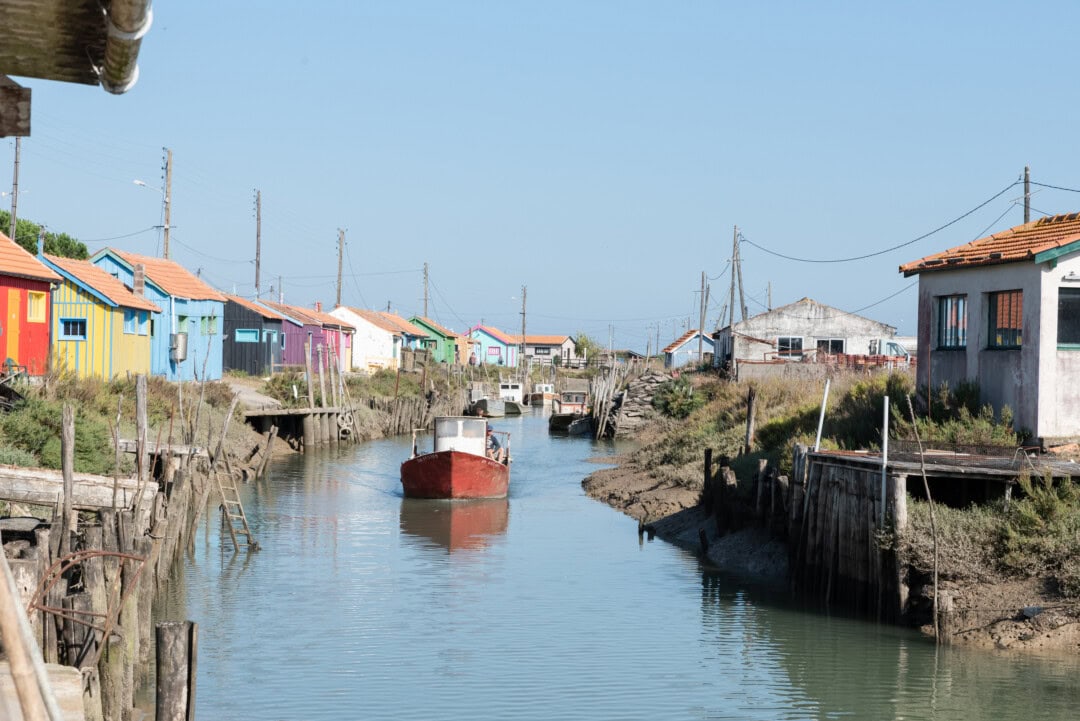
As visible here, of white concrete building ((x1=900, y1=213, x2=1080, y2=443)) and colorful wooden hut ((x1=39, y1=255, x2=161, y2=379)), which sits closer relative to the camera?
white concrete building ((x1=900, y1=213, x2=1080, y2=443))

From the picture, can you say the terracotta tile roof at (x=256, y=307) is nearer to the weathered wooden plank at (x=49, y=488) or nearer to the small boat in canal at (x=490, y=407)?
the small boat in canal at (x=490, y=407)

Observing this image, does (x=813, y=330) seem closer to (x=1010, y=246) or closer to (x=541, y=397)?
(x=541, y=397)

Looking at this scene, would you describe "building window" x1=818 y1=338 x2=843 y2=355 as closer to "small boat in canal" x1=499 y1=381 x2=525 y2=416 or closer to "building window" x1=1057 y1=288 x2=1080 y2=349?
A: "small boat in canal" x1=499 y1=381 x2=525 y2=416

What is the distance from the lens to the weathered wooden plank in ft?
49.7

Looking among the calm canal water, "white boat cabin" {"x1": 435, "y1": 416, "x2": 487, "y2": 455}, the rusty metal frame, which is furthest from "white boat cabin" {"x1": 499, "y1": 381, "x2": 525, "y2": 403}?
the rusty metal frame

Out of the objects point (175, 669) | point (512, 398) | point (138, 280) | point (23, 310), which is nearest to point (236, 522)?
point (23, 310)

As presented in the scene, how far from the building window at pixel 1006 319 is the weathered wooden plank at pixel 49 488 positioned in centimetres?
1443

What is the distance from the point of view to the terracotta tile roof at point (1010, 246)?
19.8 m

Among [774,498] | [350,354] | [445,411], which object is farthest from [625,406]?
[774,498]

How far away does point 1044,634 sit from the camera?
50.6ft

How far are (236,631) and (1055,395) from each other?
1311cm

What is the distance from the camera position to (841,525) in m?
18.1

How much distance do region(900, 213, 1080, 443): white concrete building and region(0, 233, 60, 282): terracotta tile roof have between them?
67.4 ft

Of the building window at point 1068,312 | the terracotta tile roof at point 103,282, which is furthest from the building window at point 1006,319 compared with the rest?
the terracotta tile roof at point 103,282
